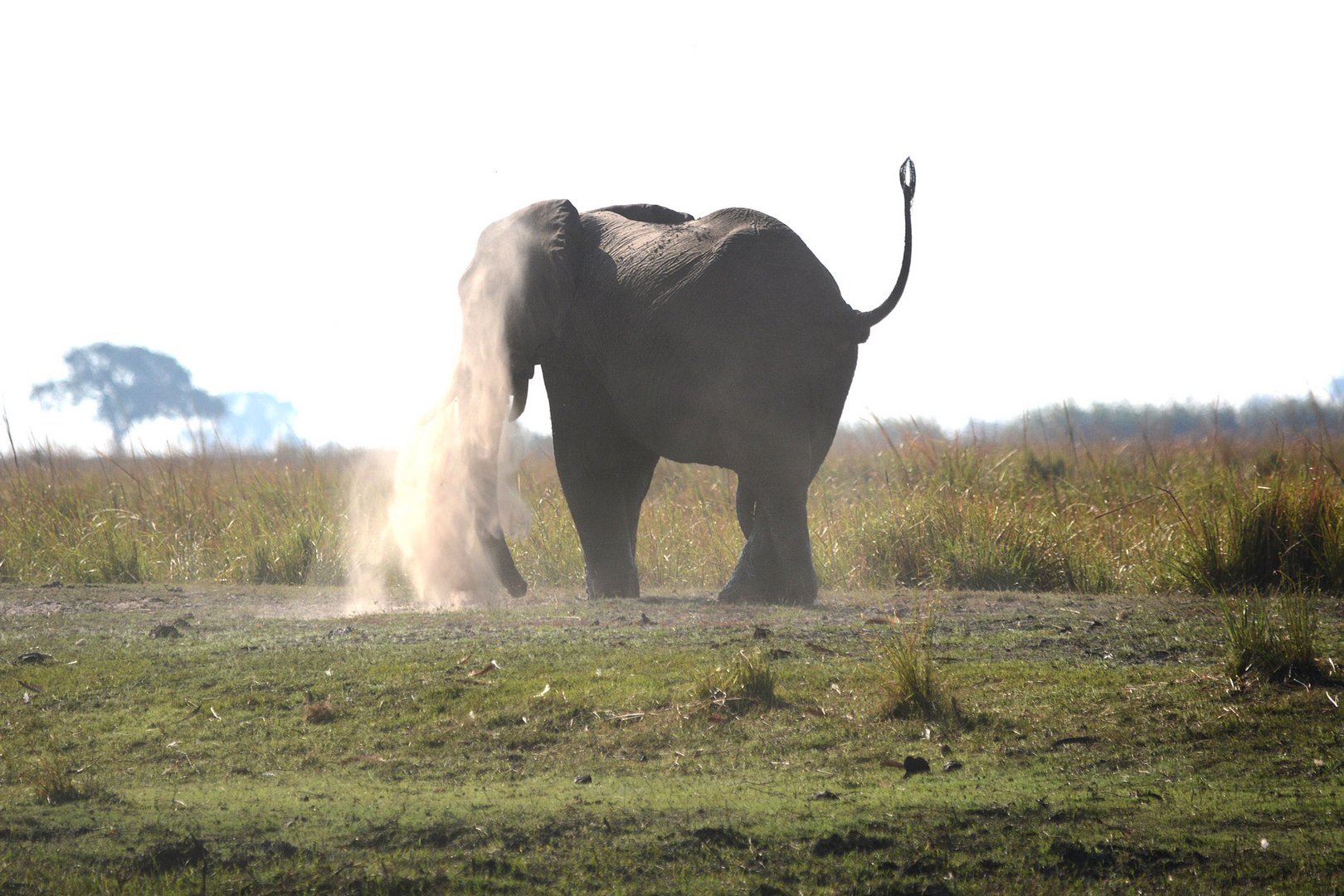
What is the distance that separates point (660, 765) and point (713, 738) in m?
0.31

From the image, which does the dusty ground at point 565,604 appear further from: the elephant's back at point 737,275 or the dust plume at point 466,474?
the elephant's back at point 737,275

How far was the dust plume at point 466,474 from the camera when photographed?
9.77 metres

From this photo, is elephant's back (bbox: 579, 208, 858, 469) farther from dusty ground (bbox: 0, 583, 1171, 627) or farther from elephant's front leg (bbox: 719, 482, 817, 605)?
dusty ground (bbox: 0, 583, 1171, 627)

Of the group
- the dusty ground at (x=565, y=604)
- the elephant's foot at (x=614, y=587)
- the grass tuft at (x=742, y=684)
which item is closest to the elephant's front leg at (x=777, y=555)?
the dusty ground at (x=565, y=604)

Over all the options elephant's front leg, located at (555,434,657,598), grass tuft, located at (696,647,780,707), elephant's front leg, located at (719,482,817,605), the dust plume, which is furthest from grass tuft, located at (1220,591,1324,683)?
the dust plume

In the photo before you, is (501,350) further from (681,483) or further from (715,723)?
(681,483)

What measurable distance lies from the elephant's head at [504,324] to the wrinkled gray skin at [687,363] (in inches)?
0.7

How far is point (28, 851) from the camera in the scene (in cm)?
414

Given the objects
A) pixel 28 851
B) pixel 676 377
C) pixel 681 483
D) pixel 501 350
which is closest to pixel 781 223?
pixel 676 377

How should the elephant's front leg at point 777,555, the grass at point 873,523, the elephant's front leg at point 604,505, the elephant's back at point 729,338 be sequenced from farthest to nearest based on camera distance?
the elephant's front leg at point 604,505
the grass at point 873,523
the elephant's front leg at point 777,555
the elephant's back at point 729,338

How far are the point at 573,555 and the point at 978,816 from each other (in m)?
7.94

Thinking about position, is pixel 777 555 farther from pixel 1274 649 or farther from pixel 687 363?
pixel 1274 649

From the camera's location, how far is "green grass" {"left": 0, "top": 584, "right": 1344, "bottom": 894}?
3855 millimetres

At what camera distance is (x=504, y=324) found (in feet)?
31.4
